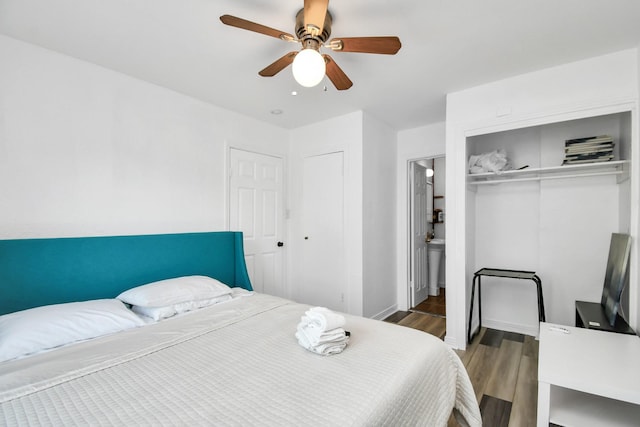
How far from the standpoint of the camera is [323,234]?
12.0 feet

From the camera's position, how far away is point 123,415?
0.99 metres

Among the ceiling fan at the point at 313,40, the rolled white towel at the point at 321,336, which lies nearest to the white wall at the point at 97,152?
the ceiling fan at the point at 313,40

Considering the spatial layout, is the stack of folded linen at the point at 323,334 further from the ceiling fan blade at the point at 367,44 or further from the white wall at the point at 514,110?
the white wall at the point at 514,110

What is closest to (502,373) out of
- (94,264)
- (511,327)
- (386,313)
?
(511,327)

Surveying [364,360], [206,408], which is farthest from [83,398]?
[364,360]

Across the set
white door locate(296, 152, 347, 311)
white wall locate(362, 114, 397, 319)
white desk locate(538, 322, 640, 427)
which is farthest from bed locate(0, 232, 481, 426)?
white wall locate(362, 114, 397, 319)

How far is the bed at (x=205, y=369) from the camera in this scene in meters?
1.00

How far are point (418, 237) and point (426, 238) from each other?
0.55m

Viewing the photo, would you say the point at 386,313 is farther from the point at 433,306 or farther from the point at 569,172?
the point at 569,172

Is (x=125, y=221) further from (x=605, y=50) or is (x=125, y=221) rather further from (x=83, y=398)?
(x=605, y=50)

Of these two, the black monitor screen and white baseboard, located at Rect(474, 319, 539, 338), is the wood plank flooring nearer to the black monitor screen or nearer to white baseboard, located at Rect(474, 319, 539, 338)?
white baseboard, located at Rect(474, 319, 539, 338)

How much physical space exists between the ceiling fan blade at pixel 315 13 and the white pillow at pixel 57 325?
2027 mm

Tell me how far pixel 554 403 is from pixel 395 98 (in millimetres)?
2684

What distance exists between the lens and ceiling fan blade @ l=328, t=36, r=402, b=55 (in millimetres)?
1564
